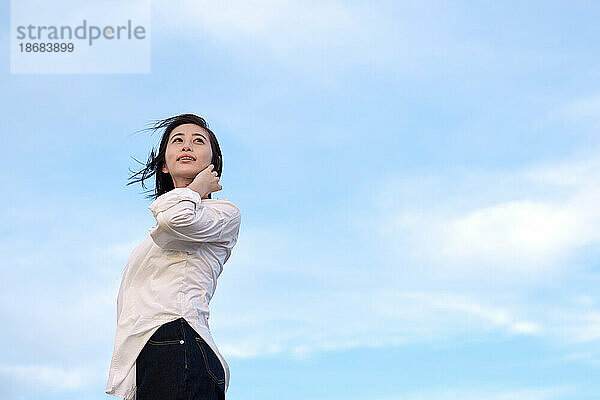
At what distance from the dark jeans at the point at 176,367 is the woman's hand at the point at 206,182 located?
0.68m

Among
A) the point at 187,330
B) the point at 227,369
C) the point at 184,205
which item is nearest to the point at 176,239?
the point at 184,205

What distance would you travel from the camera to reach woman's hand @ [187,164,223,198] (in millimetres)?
3955

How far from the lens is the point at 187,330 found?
3615mm

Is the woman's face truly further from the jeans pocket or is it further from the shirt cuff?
the jeans pocket

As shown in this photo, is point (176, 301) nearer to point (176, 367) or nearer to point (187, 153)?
point (176, 367)

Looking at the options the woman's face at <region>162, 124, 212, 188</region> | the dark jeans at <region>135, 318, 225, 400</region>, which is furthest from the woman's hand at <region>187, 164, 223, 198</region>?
the dark jeans at <region>135, 318, 225, 400</region>

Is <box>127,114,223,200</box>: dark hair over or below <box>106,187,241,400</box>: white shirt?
over

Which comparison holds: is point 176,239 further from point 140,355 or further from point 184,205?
point 140,355

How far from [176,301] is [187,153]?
869mm

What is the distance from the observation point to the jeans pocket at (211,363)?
3607mm

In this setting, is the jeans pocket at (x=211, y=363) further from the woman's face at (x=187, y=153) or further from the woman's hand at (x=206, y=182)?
the woman's face at (x=187, y=153)

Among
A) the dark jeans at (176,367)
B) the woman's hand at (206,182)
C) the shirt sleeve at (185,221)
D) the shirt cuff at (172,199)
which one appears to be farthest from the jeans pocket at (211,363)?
the woman's hand at (206,182)

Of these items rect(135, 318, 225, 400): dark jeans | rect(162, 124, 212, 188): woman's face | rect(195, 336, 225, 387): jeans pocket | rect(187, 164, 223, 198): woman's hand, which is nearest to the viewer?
rect(135, 318, 225, 400): dark jeans

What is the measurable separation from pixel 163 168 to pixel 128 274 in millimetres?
706
